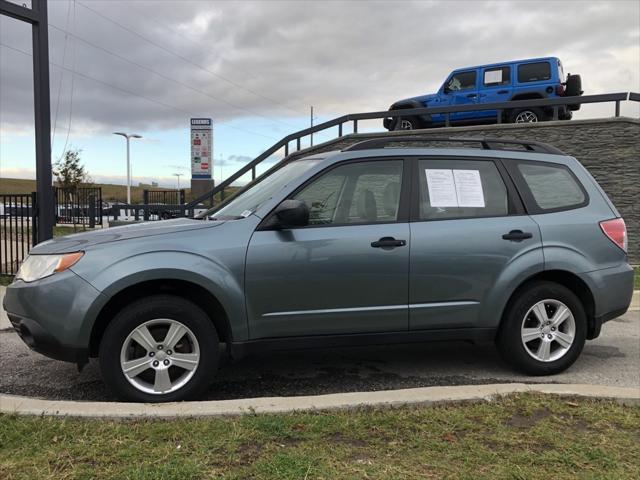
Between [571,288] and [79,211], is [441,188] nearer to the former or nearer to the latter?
[571,288]

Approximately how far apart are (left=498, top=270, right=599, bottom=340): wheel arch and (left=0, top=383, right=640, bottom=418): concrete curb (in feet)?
2.69

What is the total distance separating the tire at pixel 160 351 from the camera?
135 inches

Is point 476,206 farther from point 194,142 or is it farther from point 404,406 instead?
point 194,142

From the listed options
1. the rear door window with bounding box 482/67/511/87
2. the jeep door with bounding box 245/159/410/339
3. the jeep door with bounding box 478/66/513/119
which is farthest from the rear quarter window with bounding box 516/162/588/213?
the rear door window with bounding box 482/67/511/87

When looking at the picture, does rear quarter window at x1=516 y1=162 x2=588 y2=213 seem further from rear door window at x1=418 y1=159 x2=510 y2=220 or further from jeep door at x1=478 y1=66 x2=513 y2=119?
jeep door at x1=478 y1=66 x2=513 y2=119

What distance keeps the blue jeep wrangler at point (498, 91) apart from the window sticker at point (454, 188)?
10366 mm

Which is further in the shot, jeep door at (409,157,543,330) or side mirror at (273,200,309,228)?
jeep door at (409,157,543,330)

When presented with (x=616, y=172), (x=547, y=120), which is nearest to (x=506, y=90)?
(x=547, y=120)

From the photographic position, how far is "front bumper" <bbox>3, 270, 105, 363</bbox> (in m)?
3.38

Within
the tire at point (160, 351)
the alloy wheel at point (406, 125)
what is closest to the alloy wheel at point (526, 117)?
the alloy wheel at point (406, 125)

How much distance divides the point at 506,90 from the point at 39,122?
11.5 meters

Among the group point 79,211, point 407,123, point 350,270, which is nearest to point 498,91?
point 407,123

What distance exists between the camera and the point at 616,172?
12.0 meters

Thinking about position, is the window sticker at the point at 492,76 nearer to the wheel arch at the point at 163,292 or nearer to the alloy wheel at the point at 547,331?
the alloy wheel at the point at 547,331
